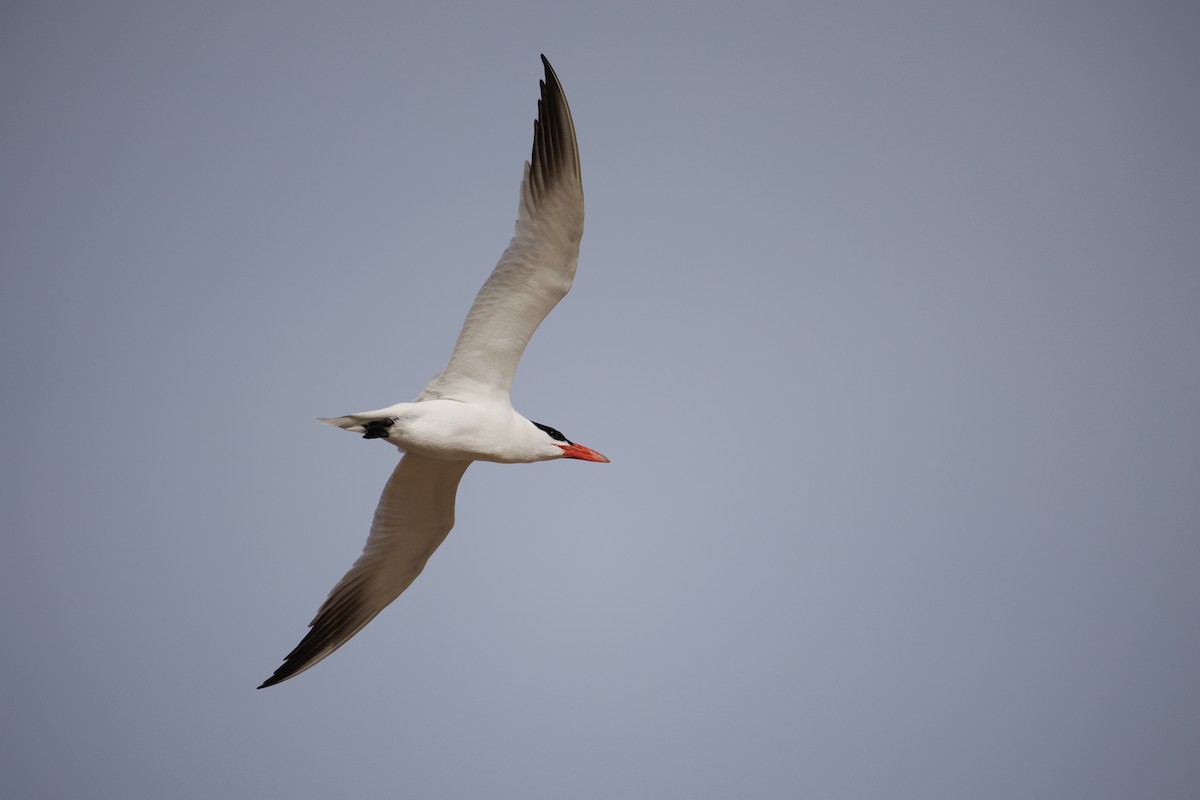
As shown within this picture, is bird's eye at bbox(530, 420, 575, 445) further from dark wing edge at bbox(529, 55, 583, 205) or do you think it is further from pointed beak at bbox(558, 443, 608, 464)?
dark wing edge at bbox(529, 55, 583, 205)

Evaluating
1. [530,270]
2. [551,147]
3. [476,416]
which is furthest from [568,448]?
[551,147]

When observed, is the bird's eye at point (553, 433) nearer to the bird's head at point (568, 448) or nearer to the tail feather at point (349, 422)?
the bird's head at point (568, 448)

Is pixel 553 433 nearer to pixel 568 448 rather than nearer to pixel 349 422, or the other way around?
pixel 568 448

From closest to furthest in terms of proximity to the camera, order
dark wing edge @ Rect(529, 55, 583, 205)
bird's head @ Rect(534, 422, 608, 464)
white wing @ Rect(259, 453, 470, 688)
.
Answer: dark wing edge @ Rect(529, 55, 583, 205) < bird's head @ Rect(534, 422, 608, 464) < white wing @ Rect(259, 453, 470, 688)

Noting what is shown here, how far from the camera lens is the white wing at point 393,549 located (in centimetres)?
729

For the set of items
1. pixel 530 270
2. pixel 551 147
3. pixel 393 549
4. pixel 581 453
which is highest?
pixel 551 147

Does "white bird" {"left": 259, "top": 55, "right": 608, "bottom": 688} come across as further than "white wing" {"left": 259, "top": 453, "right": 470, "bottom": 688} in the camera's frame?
No

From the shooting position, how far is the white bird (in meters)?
6.15

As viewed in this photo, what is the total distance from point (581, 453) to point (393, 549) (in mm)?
1694

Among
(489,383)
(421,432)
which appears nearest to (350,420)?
(421,432)

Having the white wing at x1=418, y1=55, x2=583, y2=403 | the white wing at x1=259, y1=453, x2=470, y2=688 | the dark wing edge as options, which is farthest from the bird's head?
the dark wing edge

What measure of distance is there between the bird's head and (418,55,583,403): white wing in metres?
0.39

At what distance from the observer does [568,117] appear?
6.07 metres

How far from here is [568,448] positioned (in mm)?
6926
